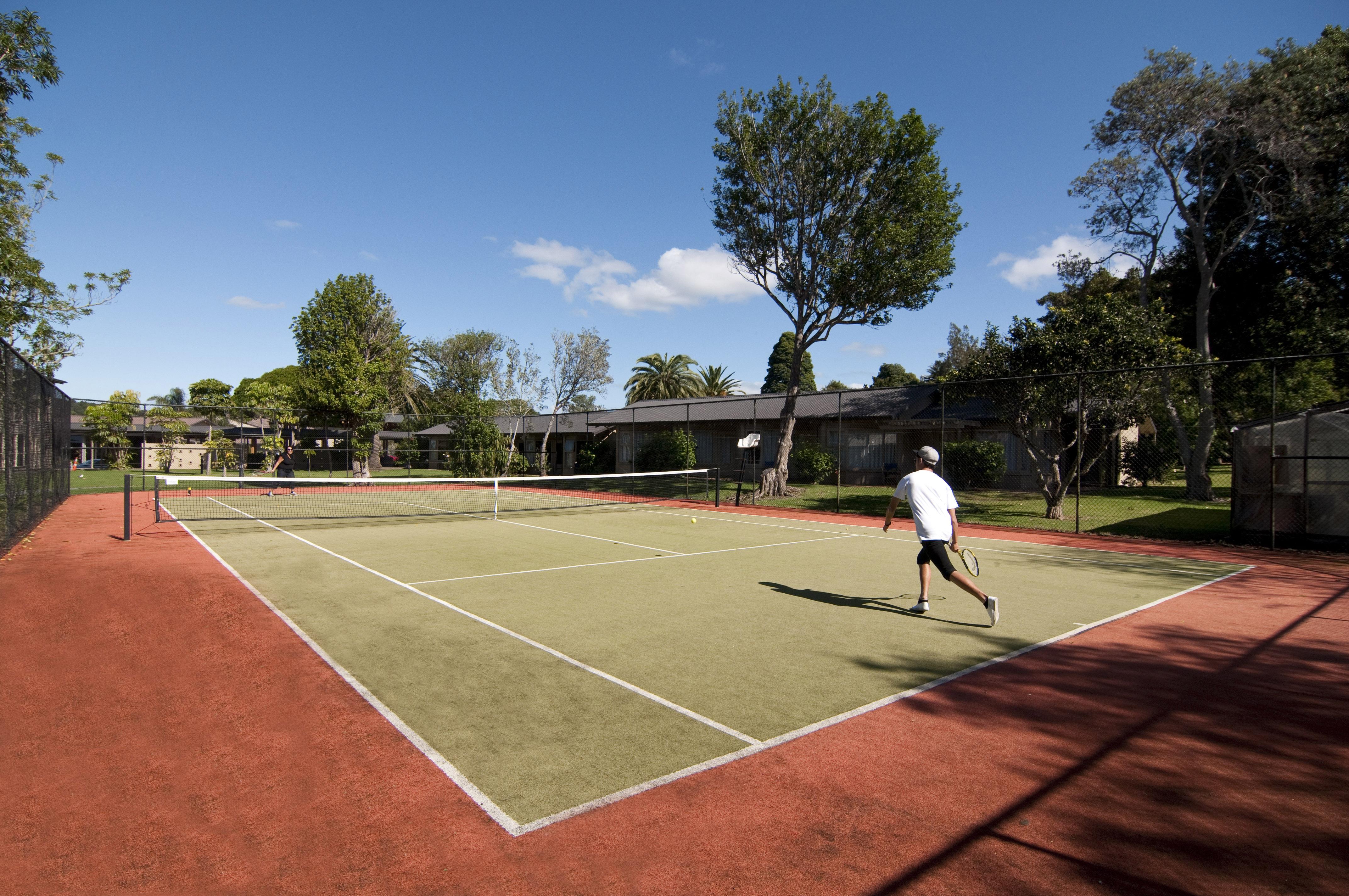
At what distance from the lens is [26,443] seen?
1209 cm

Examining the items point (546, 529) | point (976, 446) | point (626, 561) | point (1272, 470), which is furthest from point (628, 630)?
point (976, 446)

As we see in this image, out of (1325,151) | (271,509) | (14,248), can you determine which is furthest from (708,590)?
(1325,151)

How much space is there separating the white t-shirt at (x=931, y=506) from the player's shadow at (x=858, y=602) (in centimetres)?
96

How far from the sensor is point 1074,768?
158 inches

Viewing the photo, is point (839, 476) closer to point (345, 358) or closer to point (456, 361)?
point (345, 358)

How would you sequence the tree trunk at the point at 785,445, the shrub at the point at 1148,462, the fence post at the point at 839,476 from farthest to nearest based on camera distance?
the tree trunk at the point at 785,445 → the shrub at the point at 1148,462 → the fence post at the point at 839,476

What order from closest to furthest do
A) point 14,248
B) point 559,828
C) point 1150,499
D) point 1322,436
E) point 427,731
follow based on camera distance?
point 559,828 < point 427,731 < point 1322,436 < point 14,248 < point 1150,499

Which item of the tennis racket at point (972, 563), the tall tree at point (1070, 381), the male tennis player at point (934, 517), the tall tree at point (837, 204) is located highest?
the tall tree at point (837, 204)

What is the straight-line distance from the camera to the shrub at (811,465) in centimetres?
3045

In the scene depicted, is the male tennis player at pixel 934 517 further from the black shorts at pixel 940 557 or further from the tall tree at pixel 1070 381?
the tall tree at pixel 1070 381

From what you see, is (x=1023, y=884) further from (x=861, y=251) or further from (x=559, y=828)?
(x=861, y=251)

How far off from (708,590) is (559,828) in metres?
5.71

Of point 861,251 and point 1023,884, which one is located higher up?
point 861,251

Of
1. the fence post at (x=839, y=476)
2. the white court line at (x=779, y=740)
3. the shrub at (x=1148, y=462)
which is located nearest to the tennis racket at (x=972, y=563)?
the white court line at (x=779, y=740)
